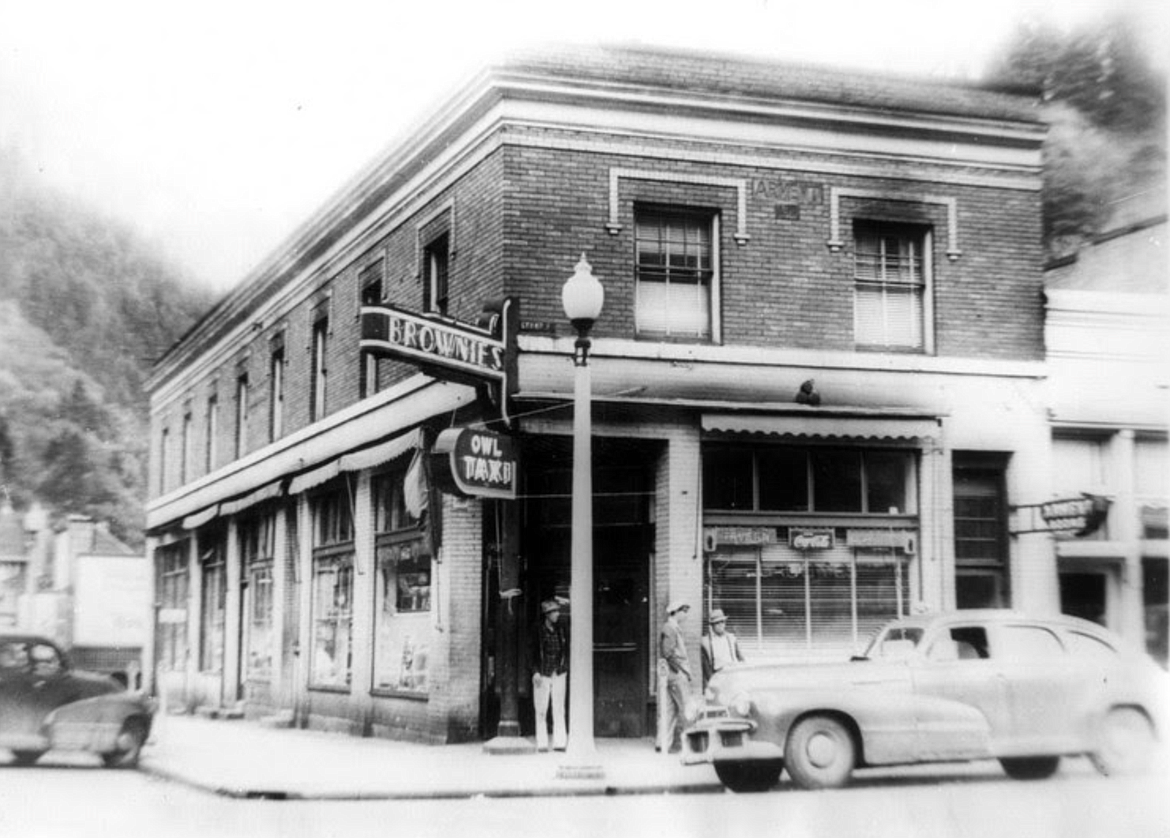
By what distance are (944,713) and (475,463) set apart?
4.23 meters

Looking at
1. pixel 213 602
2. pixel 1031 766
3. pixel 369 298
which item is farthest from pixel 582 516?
pixel 213 602

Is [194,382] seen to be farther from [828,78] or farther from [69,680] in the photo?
[828,78]

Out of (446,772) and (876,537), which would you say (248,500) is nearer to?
(446,772)

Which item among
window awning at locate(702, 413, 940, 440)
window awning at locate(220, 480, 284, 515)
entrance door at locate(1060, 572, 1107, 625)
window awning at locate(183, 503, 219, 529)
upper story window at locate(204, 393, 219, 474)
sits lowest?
entrance door at locate(1060, 572, 1107, 625)

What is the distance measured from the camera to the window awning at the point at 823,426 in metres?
13.5

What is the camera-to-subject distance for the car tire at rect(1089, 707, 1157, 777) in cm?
1157

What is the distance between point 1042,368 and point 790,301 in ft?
7.73

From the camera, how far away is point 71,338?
1149 cm

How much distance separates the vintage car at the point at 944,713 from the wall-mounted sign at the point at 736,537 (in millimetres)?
1924

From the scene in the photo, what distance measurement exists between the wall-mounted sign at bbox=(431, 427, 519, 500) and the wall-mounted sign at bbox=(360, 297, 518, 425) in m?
0.35

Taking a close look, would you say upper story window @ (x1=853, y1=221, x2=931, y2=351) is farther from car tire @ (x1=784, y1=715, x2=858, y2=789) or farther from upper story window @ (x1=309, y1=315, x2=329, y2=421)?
upper story window @ (x1=309, y1=315, x2=329, y2=421)

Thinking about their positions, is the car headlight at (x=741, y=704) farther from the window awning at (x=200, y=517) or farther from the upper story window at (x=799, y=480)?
the window awning at (x=200, y=517)

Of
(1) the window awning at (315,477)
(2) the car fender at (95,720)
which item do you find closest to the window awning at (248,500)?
(1) the window awning at (315,477)

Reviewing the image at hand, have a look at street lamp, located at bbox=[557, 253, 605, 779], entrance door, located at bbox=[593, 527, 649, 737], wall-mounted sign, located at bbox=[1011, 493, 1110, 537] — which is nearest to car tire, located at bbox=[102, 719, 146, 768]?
entrance door, located at bbox=[593, 527, 649, 737]
